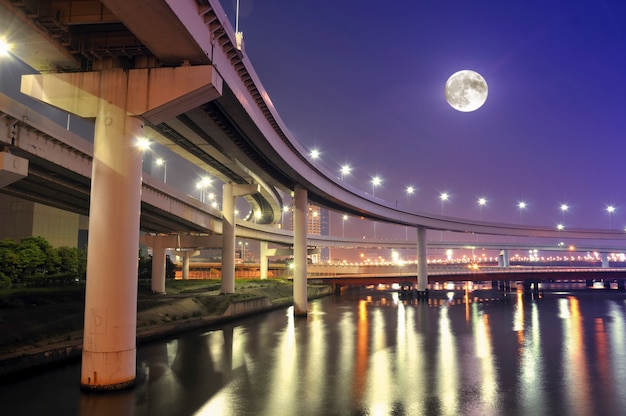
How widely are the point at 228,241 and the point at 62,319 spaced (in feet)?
76.4

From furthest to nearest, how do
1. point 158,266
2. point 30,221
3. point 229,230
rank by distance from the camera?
point 30,221 → point 158,266 → point 229,230

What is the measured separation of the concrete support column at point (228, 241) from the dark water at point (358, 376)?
13.4m

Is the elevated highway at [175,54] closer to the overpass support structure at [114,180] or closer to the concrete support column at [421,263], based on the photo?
the overpass support structure at [114,180]

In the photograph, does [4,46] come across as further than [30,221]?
No

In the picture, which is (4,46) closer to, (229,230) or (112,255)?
(112,255)

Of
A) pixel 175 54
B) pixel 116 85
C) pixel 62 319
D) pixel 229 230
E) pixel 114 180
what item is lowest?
pixel 62 319

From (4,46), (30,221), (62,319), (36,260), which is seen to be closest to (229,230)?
(36,260)

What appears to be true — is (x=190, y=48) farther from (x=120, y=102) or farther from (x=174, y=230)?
(x=174, y=230)

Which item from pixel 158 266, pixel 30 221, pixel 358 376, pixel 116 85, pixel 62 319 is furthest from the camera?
pixel 30 221

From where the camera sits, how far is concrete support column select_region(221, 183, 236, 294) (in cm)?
4862

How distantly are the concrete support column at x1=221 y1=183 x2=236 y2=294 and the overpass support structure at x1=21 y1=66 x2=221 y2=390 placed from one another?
32.2 m

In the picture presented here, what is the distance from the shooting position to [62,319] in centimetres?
2677

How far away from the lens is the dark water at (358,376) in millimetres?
15047

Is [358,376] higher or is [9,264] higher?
[9,264]
